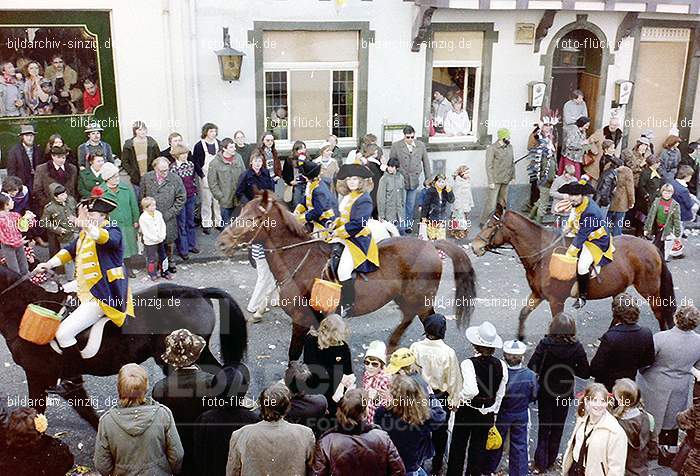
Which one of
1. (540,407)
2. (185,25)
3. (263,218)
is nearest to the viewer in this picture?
(540,407)

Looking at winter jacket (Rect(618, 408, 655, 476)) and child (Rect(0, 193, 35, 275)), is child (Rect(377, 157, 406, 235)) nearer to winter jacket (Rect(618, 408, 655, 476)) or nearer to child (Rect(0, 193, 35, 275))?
child (Rect(0, 193, 35, 275))

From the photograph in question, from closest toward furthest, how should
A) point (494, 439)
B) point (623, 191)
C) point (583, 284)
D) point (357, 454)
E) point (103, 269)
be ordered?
point (357, 454) < point (494, 439) < point (103, 269) < point (583, 284) < point (623, 191)

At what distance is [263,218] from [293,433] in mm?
3785

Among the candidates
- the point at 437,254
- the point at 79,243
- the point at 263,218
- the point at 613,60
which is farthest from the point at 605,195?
the point at 79,243

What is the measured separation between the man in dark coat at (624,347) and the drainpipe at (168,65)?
343 inches

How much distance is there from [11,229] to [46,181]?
3.71 ft

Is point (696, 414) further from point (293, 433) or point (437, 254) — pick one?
point (437, 254)

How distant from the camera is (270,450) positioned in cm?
492

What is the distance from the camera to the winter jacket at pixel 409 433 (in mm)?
5422

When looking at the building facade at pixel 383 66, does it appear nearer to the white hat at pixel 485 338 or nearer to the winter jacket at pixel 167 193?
the winter jacket at pixel 167 193

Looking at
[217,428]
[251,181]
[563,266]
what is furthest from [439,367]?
[251,181]

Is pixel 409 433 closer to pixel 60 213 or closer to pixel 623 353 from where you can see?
pixel 623 353

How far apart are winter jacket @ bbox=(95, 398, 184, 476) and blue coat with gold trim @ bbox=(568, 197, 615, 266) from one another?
547 centimetres

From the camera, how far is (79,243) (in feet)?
22.6
